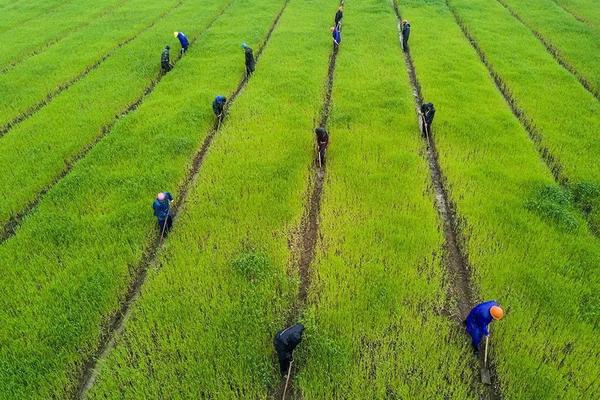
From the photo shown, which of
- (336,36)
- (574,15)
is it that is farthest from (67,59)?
(574,15)

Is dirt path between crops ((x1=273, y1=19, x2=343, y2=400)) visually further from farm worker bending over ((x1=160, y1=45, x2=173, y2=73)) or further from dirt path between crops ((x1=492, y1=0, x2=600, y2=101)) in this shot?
dirt path between crops ((x1=492, y1=0, x2=600, y2=101))

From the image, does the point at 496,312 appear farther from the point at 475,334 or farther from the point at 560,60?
the point at 560,60

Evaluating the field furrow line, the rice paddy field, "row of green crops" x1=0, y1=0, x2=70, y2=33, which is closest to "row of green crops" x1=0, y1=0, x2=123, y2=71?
"row of green crops" x1=0, y1=0, x2=70, y2=33

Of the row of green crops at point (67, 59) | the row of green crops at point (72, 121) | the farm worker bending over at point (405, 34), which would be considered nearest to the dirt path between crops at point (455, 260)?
the farm worker bending over at point (405, 34)

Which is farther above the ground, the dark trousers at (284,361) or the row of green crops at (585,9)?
the row of green crops at (585,9)

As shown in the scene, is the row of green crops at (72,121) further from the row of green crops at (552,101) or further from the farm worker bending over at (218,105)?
the row of green crops at (552,101)

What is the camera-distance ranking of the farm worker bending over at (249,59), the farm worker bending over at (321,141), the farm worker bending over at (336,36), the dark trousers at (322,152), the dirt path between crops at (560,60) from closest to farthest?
the farm worker bending over at (321,141) < the dark trousers at (322,152) < the dirt path between crops at (560,60) < the farm worker bending over at (249,59) < the farm worker bending over at (336,36)

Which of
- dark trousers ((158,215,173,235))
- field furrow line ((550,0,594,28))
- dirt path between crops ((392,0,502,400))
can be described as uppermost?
field furrow line ((550,0,594,28))
